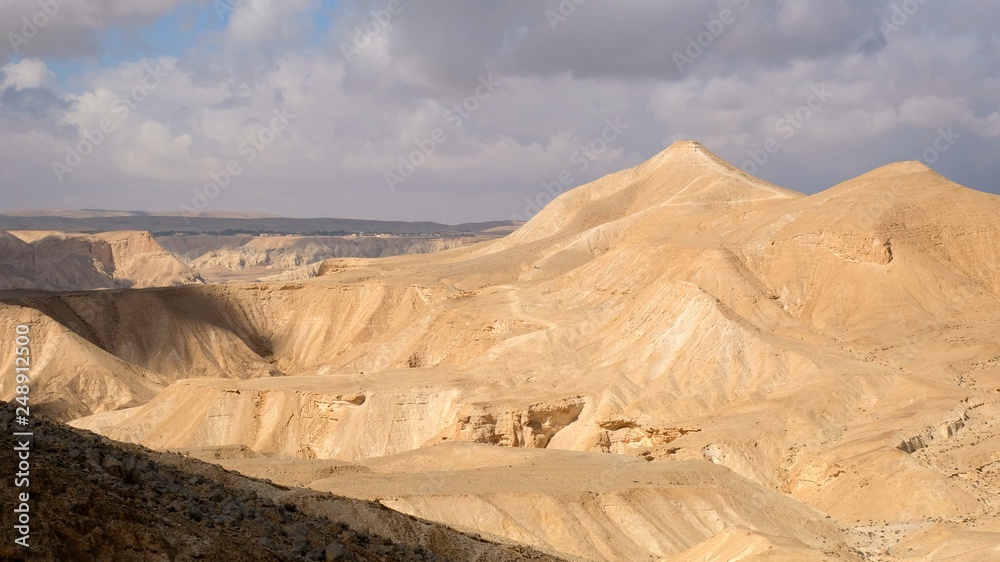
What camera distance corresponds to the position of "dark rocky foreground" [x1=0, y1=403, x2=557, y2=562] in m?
11.5

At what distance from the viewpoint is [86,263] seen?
4488 inches

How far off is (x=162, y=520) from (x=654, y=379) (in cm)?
3379

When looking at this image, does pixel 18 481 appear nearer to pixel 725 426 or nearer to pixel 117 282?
pixel 725 426

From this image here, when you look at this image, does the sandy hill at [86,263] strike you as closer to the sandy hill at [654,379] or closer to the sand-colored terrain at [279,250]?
the sand-colored terrain at [279,250]

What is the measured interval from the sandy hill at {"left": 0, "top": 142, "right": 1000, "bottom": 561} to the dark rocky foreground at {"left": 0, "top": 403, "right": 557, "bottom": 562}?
692 centimetres

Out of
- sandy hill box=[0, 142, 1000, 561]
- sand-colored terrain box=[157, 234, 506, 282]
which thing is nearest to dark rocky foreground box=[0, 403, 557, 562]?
sandy hill box=[0, 142, 1000, 561]

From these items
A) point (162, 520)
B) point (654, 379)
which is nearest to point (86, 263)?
point (654, 379)

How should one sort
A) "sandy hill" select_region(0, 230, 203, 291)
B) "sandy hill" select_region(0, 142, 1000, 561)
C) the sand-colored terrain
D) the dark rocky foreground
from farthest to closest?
the sand-colored terrain → "sandy hill" select_region(0, 230, 203, 291) → "sandy hill" select_region(0, 142, 1000, 561) → the dark rocky foreground

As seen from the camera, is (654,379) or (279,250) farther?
(279,250)

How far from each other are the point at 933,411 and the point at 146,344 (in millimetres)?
51041

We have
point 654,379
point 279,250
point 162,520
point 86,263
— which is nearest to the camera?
point 162,520

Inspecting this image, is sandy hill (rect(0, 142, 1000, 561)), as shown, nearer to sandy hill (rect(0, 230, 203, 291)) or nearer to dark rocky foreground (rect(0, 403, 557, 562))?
dark rocky foreground (rect(0, 403, 557, 562))

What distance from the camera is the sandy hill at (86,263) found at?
105125mm

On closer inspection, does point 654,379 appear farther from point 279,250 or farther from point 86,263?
point 279,250
